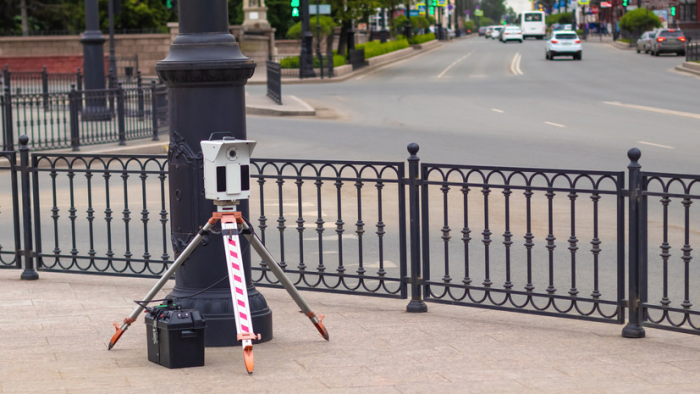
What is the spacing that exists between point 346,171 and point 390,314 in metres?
9.43

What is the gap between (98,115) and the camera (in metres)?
20.9

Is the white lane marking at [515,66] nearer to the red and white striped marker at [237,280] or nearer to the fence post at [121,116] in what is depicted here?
the fence post at [121,116]

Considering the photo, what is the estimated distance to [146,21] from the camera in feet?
232

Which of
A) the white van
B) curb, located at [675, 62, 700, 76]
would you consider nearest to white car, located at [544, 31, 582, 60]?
curb, located at [675, 62, 700, 76]

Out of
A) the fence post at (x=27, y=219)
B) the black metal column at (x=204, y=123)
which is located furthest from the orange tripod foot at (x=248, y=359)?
the fence post at (x=27, y=219)

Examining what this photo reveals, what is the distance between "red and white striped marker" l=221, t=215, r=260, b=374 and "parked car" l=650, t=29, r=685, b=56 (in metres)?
58.7

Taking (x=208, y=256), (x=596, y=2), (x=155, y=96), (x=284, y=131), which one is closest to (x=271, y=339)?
(x=208, y=256)

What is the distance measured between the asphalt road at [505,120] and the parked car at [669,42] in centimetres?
1401

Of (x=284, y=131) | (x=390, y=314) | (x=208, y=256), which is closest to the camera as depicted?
(x=208, y=256)

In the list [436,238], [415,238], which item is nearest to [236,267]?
[415,238]

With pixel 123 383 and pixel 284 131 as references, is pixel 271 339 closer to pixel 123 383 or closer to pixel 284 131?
pixel 123 383

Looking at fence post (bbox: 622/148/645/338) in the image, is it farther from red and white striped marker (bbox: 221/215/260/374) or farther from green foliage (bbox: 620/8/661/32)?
green foliage (bbox: 620/8/661/32)

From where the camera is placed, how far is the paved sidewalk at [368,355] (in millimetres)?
5730

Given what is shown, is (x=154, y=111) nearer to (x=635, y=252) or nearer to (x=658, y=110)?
(x=658, y=110)
